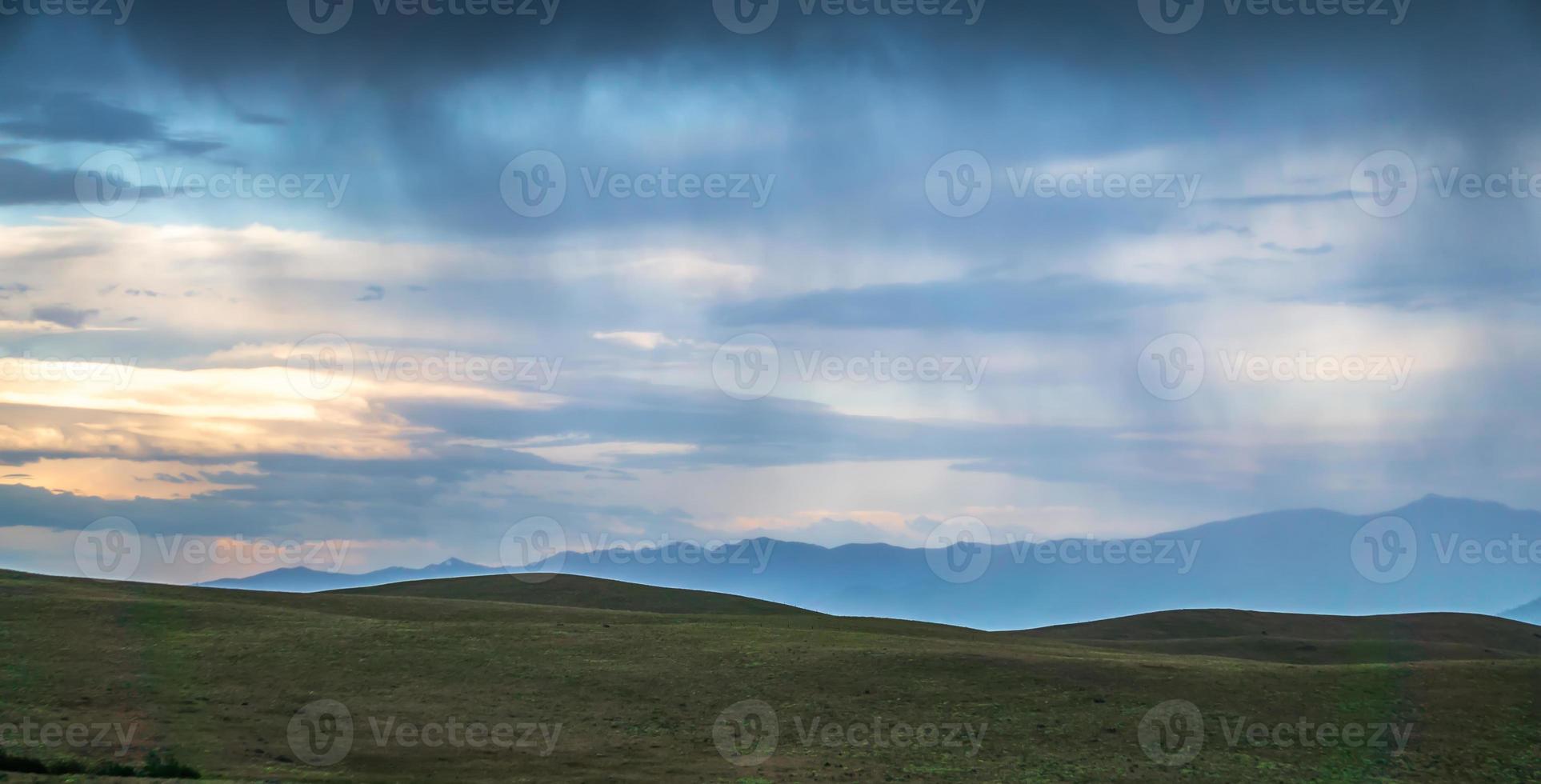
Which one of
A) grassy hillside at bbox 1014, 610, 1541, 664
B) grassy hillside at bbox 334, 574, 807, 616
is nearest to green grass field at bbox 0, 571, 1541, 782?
grassy hillside at bbox 1014, 610, 1541, 664

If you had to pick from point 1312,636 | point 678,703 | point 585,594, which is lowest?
point 678,703

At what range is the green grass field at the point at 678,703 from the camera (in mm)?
34781

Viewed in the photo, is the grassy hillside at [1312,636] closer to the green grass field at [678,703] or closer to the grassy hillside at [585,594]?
the green grass field at [678,703]

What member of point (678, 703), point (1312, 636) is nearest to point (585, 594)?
point (678, 703)

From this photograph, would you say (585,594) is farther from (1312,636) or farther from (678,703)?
(1312,636)

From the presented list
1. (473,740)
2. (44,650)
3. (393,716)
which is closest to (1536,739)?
(473,740)

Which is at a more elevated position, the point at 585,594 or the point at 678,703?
the point at 585,594

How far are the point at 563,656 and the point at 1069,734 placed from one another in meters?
22.6

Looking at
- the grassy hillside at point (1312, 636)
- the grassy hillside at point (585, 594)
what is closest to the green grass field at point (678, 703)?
the grassy hillside at point (1312, 636)

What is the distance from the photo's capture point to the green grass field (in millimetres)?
34781

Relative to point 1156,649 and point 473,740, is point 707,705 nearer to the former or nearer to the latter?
point 473,740

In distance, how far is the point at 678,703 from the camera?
Result: 42406 mm

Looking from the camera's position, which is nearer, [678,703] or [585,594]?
[678,703]

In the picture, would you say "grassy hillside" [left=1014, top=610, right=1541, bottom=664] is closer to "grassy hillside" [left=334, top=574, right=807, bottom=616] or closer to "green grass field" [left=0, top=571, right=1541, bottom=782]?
"green grass field" [left=0, top=571, right=1541, bottom=782]
